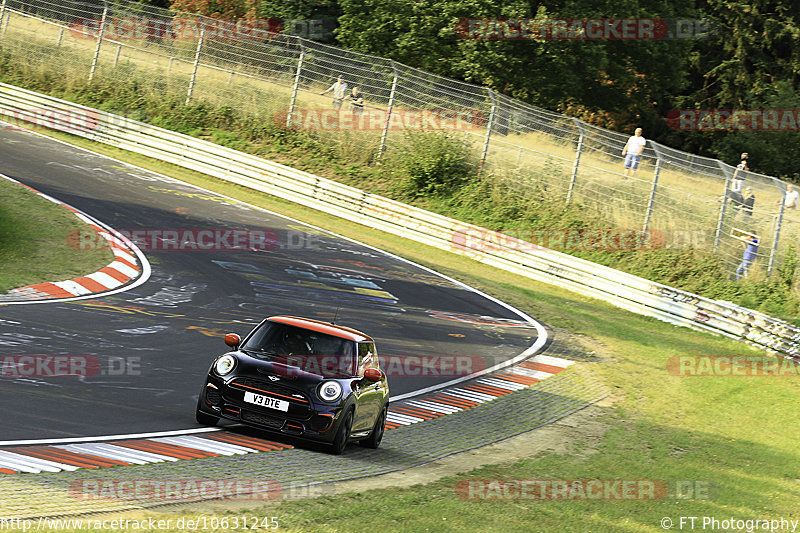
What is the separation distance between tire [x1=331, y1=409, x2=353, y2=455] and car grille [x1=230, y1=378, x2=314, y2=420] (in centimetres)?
39

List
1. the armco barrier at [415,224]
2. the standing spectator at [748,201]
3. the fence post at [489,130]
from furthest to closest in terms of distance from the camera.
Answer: the fence post at [489,130]
the standing spectator at [748,201]
the armco barrier at [415,224]

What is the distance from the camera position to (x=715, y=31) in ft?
174

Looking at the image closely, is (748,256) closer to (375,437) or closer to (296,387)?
(375,437)

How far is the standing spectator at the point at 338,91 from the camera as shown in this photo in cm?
3291

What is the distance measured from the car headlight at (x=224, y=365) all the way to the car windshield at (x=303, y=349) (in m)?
0.31

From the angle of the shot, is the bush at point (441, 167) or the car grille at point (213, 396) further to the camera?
the bush at point (441, 167)

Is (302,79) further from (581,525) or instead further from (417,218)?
(581,525)

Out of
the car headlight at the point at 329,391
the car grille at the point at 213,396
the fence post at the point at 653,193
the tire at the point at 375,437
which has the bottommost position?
the tire at the point at 375,437

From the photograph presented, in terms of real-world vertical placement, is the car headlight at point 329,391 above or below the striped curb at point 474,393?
above

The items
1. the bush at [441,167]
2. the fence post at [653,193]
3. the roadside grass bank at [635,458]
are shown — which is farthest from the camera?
the bush at [441,167]

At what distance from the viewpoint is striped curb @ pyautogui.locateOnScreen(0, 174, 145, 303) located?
53.4 ft

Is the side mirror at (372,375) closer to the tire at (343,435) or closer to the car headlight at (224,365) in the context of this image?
the tire at (343,435)

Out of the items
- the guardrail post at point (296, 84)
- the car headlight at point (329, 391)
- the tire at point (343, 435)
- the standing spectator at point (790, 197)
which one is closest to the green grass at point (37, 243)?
the car headlight at point (329, 391)

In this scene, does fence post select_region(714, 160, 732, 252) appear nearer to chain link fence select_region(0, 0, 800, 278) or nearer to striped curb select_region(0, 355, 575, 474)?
chain link fence select_region(0, 0, 800, 278)
